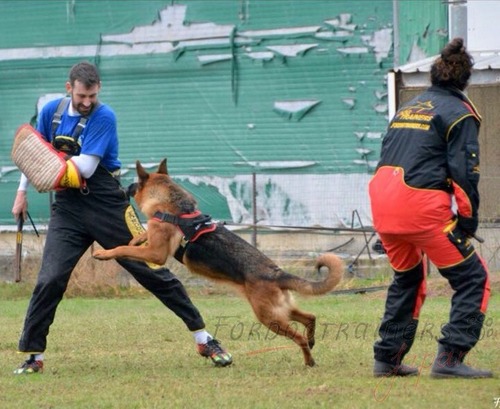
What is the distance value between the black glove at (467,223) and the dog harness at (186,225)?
6.68ft

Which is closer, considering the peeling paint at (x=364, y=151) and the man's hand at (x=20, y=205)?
the man's hand at (x=20, y=205)

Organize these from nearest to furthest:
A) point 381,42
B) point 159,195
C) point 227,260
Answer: point 227,260 → point 159,195 → point 381,42

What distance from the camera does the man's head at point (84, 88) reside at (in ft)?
23.3

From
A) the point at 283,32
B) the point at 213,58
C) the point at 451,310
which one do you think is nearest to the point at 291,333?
the point at 451,310

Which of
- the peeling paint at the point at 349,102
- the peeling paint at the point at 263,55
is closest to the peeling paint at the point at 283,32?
the peeling paint at the point at 263,55

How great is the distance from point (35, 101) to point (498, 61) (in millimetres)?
8733

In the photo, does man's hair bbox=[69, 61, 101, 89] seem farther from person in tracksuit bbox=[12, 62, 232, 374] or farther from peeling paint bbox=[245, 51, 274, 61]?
peeling paint bbox=[245, 51, 274, 61]

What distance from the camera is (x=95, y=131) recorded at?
23.6 feet

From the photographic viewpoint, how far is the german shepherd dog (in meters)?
7.24

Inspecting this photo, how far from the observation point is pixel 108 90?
18922 millimetres

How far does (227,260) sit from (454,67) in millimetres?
2137

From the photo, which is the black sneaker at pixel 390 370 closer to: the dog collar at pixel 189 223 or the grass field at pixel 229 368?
the grass field at pixel 229 368

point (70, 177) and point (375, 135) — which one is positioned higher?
point (375, 135)

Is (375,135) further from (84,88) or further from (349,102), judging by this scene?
(84,88)
